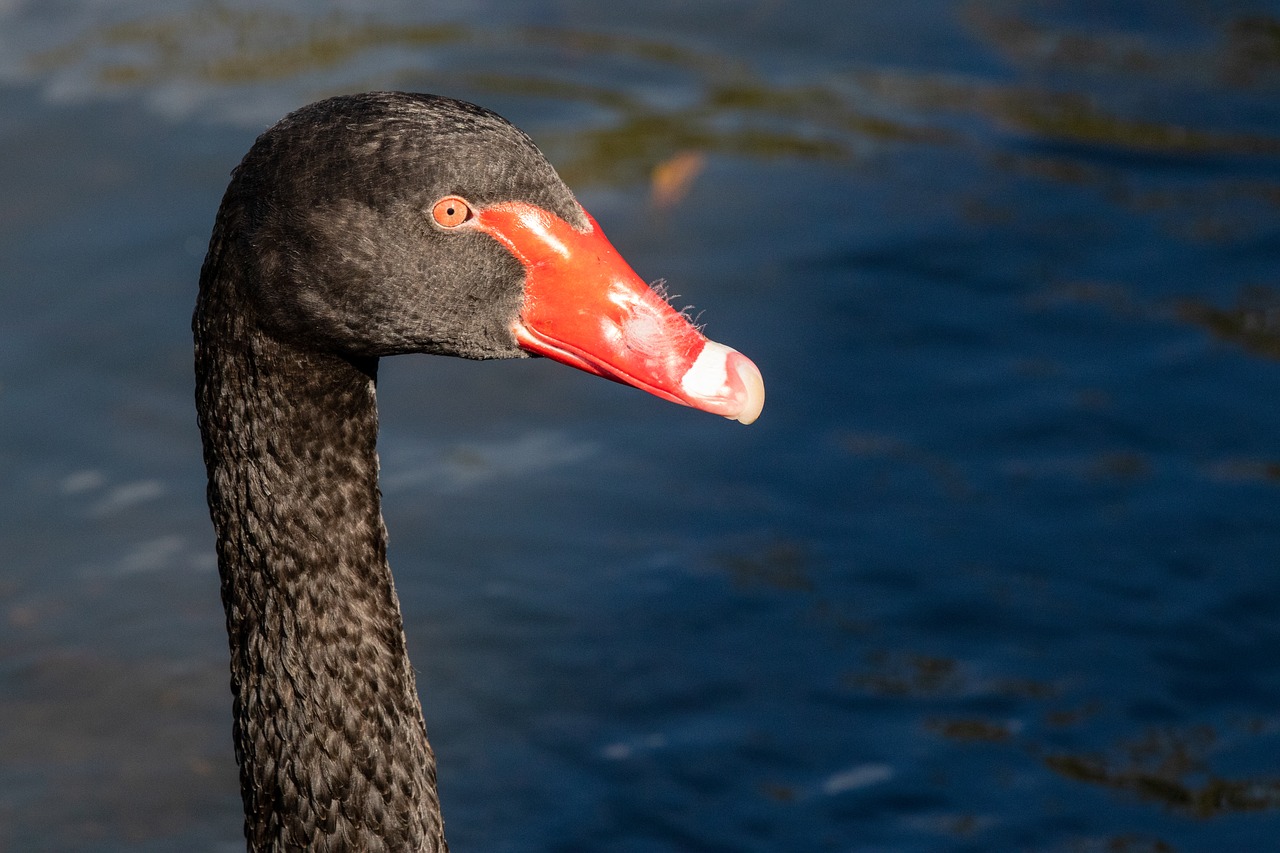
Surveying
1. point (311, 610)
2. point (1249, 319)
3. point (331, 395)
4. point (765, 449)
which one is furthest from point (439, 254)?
point (1249, 319)

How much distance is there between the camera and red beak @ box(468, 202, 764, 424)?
4270 millimetres

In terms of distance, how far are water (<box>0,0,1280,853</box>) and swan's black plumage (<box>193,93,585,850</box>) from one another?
1.84 meters

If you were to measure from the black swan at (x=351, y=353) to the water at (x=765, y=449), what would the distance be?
185 cm

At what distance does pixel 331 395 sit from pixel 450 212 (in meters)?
0.65

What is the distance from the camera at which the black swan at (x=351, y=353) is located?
13.7 ft

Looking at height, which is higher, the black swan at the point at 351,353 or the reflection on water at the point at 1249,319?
the reflection on water at the point at 1249,319

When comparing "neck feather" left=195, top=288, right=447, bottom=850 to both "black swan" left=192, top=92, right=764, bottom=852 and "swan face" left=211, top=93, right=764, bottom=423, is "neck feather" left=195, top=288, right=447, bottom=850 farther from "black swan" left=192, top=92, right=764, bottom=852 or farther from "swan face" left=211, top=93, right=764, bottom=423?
"swan face" left=211, top=93, right=764, bottom=423

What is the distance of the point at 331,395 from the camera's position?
14.8 ft

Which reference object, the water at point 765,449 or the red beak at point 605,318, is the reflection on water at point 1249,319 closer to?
the water at point 765,449

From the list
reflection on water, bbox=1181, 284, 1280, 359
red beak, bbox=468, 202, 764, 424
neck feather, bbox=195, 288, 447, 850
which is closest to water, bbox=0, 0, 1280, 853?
reflection on water, bbox=1181, 284, 1280, 359

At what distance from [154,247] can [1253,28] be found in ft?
24.3

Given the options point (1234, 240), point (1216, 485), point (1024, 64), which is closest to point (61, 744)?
point (1216, 485)

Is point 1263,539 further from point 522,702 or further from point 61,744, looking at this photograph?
point 61,744

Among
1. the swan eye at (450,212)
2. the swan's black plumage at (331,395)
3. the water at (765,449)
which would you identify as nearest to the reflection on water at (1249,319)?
the water at (765,449)
